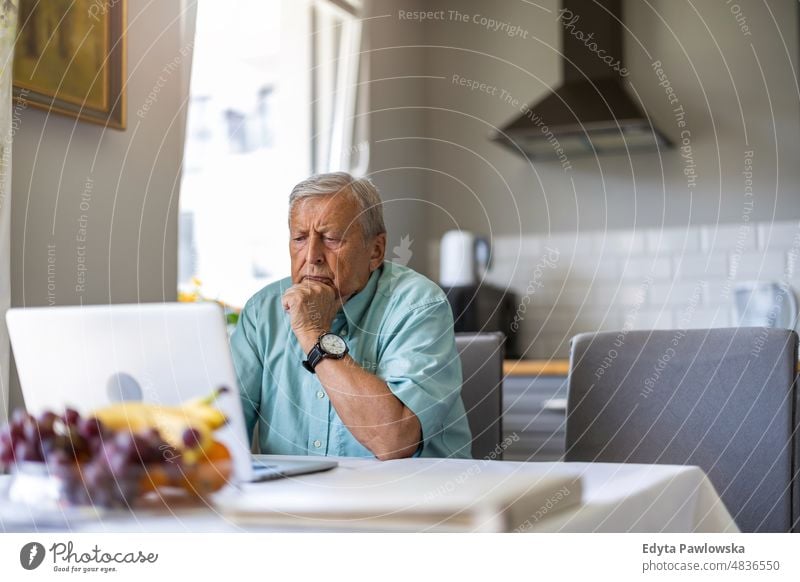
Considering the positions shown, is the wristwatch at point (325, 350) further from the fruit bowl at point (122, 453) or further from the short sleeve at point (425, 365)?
the fruit bowl at point (122, 453)

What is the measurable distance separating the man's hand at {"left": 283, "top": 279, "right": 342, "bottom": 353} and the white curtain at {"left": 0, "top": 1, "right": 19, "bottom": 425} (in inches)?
15.0

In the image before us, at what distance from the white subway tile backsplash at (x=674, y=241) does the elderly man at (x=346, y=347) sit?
162cm

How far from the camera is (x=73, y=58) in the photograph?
1324mm

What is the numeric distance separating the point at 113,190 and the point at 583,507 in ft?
3.49

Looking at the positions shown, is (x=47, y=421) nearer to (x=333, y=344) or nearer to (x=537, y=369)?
(x=333, y=344)

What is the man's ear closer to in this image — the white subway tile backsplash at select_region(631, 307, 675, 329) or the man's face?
the man's face

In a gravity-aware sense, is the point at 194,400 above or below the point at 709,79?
below

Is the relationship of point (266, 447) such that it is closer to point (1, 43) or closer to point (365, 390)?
point (365, 390)

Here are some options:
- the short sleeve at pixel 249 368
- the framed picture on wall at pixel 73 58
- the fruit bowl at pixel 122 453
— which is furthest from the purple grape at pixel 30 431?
the framed picture on wall at pixel 73 58

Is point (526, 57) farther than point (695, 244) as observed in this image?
Yes

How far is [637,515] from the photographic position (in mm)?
690

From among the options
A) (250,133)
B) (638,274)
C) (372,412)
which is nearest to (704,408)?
(372,412)

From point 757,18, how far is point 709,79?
0.21m
